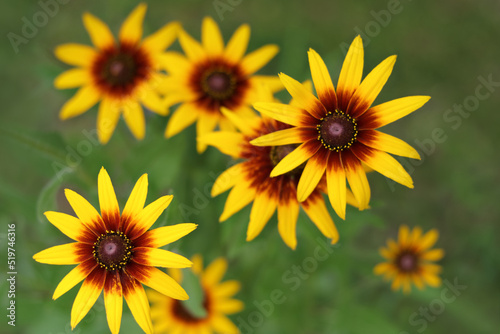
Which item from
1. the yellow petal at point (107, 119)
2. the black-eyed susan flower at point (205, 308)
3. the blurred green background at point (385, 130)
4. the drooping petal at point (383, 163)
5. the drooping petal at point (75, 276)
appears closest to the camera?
the drooping petal at point (383, 163)

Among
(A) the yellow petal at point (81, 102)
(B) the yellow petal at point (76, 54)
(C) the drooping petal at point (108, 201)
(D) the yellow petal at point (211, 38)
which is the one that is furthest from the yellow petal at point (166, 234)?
(B) the yellow petal at point (76, 54)

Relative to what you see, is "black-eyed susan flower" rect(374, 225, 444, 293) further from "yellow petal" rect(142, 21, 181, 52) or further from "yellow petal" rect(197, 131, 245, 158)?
"yellow petal" rect(142, 21, 181, 52)

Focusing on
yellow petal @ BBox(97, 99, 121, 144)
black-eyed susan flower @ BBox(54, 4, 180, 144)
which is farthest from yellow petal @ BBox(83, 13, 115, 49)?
yellow petal @ BBox(97, 99, 121, 144)

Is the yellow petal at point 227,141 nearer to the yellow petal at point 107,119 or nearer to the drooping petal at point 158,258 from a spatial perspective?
the drooping petal at point 158,258

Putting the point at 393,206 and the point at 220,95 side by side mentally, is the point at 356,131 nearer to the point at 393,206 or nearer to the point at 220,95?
the point at 220,95

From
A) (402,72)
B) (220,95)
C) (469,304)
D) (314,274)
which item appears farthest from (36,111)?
(469,304)

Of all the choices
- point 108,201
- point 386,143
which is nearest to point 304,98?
point 386,143
